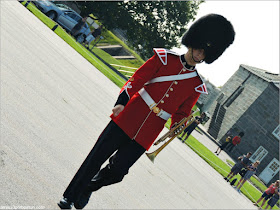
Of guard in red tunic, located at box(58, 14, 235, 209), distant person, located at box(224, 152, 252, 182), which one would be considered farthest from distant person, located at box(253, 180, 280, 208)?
guard in red tunic, located at box(58, 14, 235, 209)

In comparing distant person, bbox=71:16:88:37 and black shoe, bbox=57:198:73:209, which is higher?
distant person, bbox=71:16:88:37

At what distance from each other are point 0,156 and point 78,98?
628cm

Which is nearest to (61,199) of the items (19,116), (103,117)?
(19,116)

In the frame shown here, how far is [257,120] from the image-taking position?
1576 inches

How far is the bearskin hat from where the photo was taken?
16.8 ft

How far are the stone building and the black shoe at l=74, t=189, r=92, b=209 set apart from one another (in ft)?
117

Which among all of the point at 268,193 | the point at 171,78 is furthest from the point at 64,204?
the point at 268,193

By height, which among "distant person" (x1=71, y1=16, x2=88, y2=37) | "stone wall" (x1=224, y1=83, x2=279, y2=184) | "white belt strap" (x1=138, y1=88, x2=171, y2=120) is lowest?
"distant person" (x1=71, y1=16, x2=88, y2=37)

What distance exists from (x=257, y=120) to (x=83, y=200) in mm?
→ 37046

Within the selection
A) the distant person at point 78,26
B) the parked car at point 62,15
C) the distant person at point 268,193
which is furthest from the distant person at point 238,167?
the distant person at point 78,26

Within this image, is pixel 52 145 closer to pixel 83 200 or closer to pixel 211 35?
pixel 83 200

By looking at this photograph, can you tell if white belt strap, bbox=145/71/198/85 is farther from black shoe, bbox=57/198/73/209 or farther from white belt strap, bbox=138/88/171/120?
black shoe, bbox=57/198/73/209

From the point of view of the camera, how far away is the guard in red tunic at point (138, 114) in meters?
4.73

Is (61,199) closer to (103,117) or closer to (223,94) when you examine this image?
(103,117)
